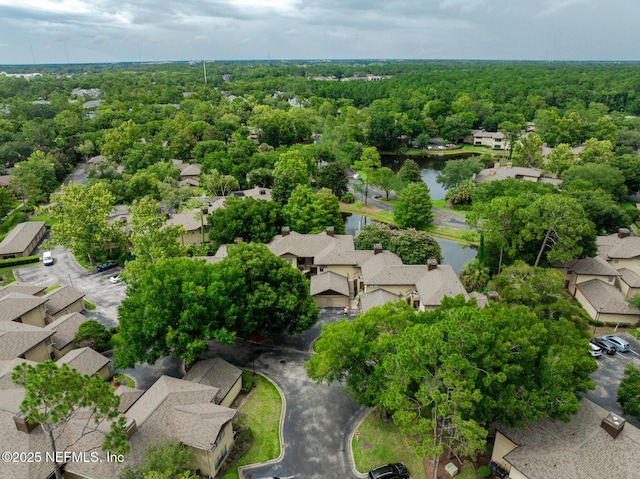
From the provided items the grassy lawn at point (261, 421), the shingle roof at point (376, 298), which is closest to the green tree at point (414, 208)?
the shingle roof at point (376, 298)

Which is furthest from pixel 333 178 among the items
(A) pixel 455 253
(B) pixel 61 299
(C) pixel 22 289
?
(C) pixel 22 289

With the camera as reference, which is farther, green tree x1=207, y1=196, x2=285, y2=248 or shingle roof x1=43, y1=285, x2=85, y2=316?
green tree x1=207, y1=196, x2=285, y2=248

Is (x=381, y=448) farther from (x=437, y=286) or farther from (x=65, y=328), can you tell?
(x=65, y=328)

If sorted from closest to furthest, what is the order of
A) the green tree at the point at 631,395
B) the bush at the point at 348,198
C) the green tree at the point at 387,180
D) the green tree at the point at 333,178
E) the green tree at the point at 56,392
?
the green tree at the point at 56,392
the green tree at the point at 631,395
the green tree at the point at 387,180
the green tree at the point at 333,178
the bush at the point at 348,198

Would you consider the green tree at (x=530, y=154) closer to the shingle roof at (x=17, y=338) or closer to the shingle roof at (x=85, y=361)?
the shingle roof at (x=85, y=361)

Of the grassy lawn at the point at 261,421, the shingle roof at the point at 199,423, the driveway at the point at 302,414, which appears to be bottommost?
the grassy lawn at the point at 261,421

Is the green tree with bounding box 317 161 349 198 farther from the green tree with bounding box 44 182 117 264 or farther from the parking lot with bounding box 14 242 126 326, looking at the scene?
the parking lot with bounding box 14 242 126 326

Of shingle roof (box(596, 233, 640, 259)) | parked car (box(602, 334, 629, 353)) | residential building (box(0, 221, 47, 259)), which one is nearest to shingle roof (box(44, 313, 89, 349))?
residential building (box(0, 221, 47, 259))
